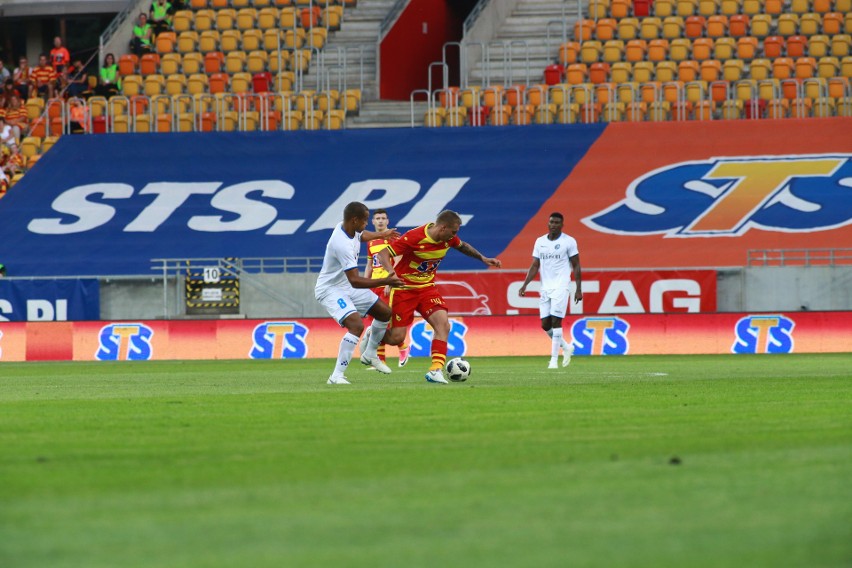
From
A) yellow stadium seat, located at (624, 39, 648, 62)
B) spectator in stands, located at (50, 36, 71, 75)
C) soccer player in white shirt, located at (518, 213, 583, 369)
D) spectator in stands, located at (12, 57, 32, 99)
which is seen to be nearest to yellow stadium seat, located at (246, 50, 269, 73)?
spectator in stands, located at (50, 36, 71, 75)

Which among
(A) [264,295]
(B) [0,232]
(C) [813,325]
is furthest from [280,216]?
(C) [813,325]

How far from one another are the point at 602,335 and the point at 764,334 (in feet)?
10.3

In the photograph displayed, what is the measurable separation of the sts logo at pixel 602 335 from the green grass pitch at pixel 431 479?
46.9 ft

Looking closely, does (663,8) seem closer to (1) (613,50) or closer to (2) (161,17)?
(1) (613,50)

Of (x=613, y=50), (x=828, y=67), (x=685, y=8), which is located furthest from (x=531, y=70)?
(x=828, y=67)

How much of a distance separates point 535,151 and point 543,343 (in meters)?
9.36

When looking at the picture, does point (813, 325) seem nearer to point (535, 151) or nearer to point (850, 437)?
point (535, 151)

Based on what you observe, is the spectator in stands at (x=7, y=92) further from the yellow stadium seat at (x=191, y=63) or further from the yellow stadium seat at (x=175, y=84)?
the yellow stadium seat at (x=191, y=63)

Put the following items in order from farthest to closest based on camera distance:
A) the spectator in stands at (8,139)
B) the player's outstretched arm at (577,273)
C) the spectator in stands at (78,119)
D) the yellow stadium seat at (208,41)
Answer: the yellow stadium seat at (208,41) → the spectator in stands at (8,139) → the spectator in stands at (78,119) → the player's outstretched arm at (577,273)

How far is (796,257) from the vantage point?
32438mm

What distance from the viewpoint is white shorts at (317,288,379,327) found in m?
17.0

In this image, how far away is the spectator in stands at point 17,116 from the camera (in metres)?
42.5

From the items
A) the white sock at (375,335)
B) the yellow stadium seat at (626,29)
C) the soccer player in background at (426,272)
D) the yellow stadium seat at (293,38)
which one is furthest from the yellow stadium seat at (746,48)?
the white sock at (375,335)

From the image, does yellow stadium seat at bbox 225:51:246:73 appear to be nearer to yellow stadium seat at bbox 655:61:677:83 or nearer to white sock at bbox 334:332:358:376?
yellow stadium seat at bbox 655:61:677:83
